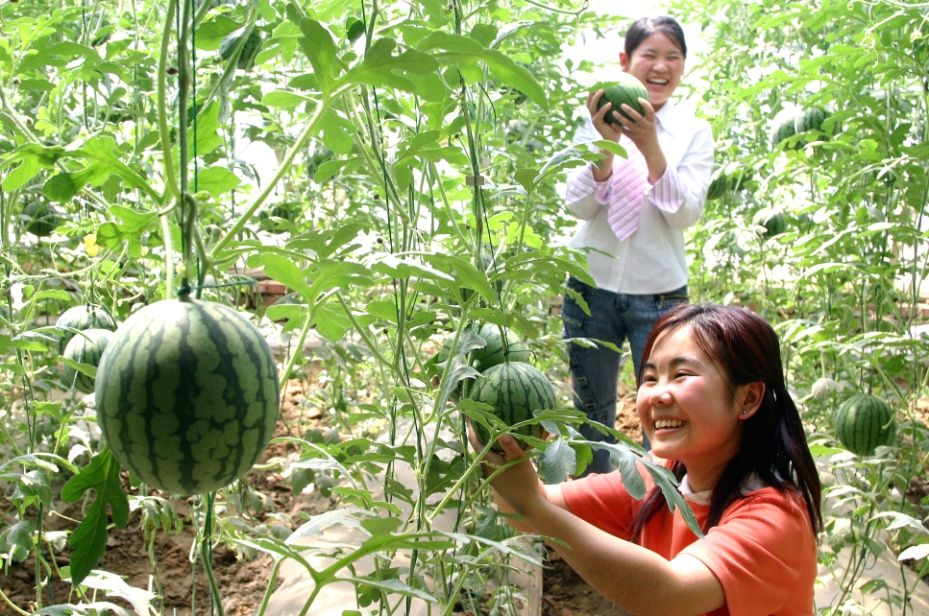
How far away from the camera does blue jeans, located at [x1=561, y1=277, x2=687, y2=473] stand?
11.6 feet

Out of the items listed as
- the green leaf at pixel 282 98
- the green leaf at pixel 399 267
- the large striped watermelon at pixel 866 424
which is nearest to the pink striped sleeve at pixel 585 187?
the large striped watermelon at pixel 866 424

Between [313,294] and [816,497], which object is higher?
[313,294]

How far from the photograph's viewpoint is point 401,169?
1.63 m

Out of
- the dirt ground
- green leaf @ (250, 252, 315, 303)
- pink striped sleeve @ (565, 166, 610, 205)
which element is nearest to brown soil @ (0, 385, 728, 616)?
the dirt ground

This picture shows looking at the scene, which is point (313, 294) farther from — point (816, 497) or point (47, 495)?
point (816, 497)

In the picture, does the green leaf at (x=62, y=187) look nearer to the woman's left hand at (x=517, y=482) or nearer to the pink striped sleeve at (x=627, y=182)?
the woman's left hand at (x=517, y=482)

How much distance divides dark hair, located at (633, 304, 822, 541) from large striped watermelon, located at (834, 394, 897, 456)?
85 cm

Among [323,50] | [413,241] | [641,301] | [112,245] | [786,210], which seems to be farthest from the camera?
[786,210]

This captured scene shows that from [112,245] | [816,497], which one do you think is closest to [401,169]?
[112,245]

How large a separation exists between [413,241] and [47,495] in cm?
93

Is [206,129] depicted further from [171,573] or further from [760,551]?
[171,573]

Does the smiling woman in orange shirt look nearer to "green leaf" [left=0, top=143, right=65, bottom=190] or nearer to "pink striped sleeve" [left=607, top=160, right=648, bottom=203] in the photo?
"green leaf" [left=0, top=143, right=65, bottom=190]

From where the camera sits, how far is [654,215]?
11.5 ft

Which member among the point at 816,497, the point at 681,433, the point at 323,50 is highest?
the point at 323,50
